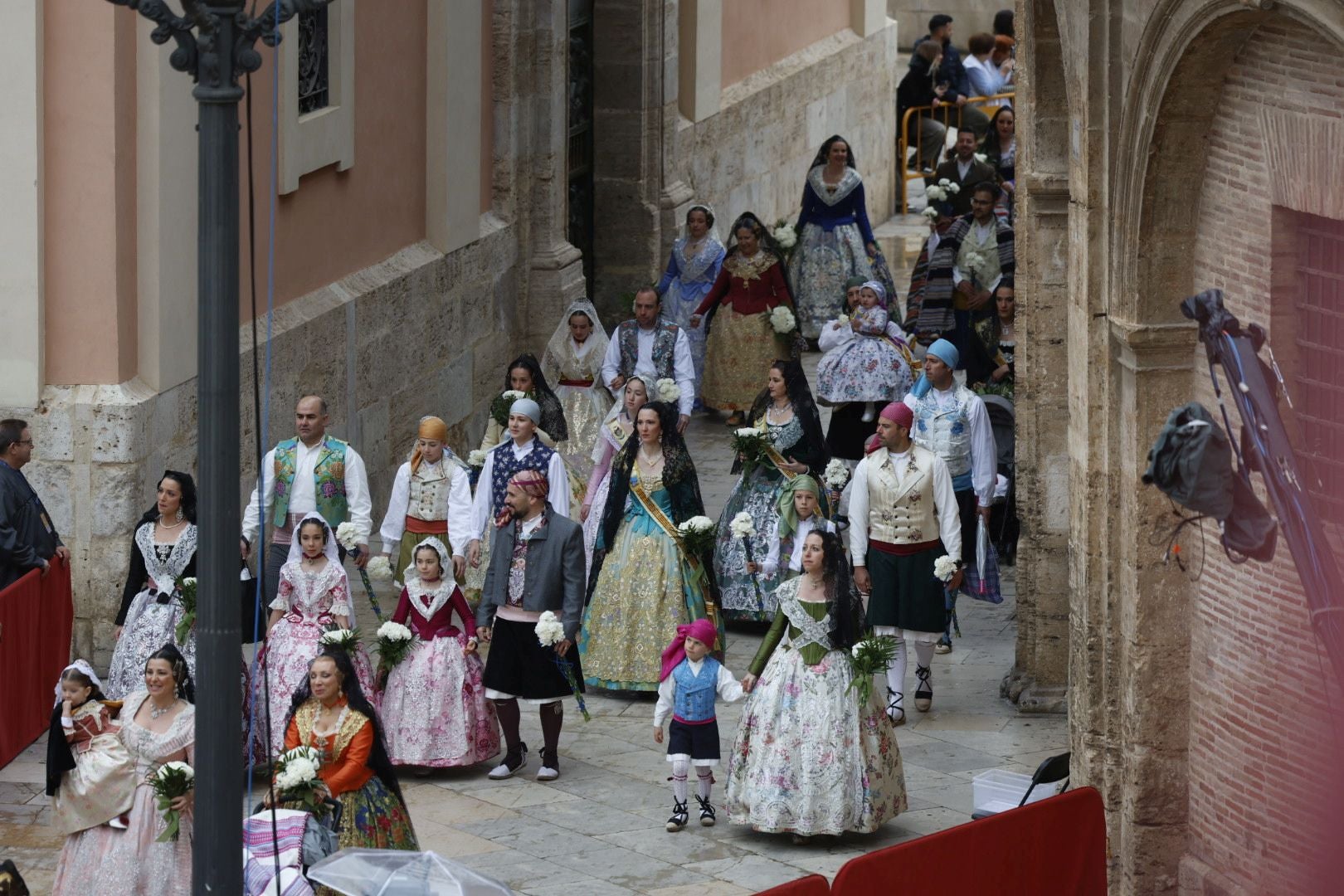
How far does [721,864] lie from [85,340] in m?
4.75

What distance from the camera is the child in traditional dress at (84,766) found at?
10.6 m

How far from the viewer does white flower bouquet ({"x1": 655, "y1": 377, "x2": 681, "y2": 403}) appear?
16.4m

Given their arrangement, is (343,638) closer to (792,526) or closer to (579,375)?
(792,526)

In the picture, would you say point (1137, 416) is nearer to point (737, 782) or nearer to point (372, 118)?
point (737, 782)

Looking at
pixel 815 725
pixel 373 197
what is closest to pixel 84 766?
pixel 815 725

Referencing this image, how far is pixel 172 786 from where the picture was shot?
10273 millimetres

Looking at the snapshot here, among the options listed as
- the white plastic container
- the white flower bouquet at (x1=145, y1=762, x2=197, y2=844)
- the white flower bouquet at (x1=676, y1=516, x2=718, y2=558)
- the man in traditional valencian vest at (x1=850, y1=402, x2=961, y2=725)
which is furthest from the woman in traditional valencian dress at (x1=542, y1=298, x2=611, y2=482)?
the white flower bouquet at (x1=145, y1=762, x2=197, y2=844)

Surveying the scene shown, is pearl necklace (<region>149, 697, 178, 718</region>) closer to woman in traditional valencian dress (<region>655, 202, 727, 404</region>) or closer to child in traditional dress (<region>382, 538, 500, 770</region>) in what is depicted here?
child in traditional dress (<region>382, 538, 500, 770</region>)

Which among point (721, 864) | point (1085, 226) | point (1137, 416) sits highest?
→ point (1085, 226)

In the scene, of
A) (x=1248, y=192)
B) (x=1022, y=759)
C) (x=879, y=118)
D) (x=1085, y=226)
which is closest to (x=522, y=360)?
(x=1022, y=759)

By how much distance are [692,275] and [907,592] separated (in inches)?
257

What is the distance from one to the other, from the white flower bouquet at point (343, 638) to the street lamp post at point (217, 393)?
377 centimetres

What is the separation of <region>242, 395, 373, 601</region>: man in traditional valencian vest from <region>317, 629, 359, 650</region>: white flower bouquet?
1.56m

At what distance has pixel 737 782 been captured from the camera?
12062mm
